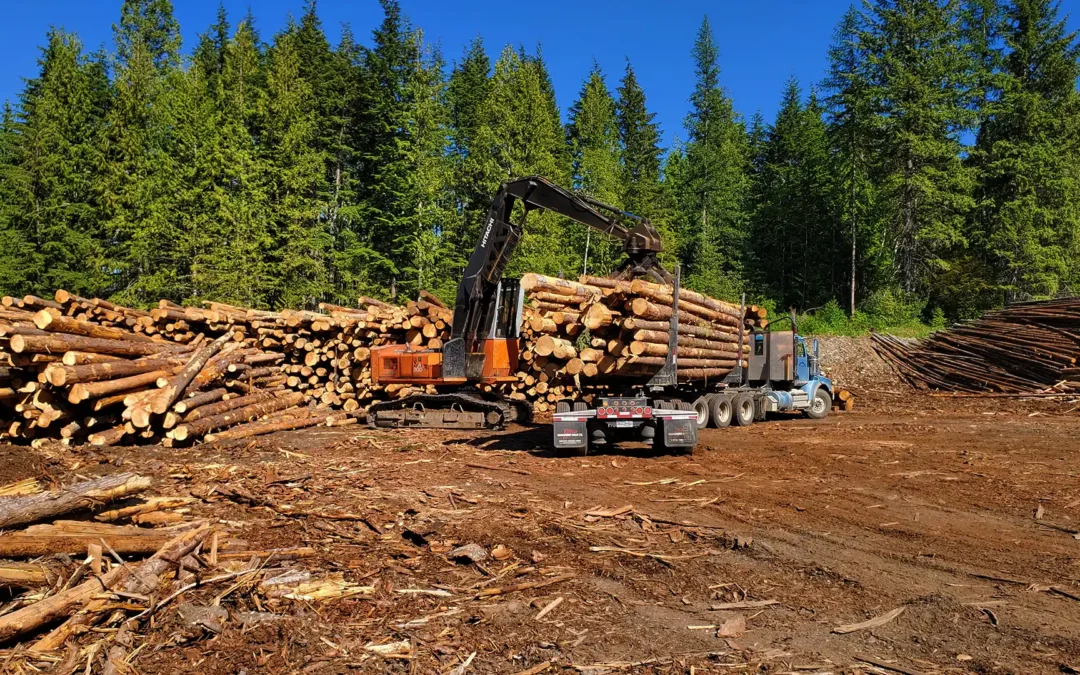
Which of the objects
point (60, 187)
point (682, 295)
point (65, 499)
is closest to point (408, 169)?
point (60, 187)

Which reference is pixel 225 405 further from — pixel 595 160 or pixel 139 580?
pixel 595 160

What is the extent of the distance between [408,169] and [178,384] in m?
21.1

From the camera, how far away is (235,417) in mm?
13430

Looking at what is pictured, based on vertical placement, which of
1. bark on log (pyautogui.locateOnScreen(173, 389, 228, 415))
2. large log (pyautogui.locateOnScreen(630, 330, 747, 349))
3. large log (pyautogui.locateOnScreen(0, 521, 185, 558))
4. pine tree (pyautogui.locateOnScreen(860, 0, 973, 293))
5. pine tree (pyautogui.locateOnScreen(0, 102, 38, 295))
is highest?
pine tree (pyautogui.locateOnScreen(860, 0, 973, 293))

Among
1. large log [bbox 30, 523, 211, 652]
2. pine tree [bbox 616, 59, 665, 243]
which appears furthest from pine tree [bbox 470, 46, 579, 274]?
large log [bbox 30, 523, 211, 652]

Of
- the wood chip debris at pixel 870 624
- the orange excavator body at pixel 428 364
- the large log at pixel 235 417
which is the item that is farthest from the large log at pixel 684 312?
the large log at pixel 235 417

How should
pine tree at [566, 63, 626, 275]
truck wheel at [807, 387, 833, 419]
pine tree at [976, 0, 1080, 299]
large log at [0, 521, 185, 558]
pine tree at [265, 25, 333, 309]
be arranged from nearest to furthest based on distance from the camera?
large log at [0, 521, 185, 558] < truck wheel at [807, 387, 833, 419] < pine tree at [265, 25, 333, 309] < pine tree at [976, 0, 1080, 299] < pine tree at [566, 63, 626, 275]

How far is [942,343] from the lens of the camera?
24641 millimetres

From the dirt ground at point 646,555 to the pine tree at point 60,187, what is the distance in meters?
21.9

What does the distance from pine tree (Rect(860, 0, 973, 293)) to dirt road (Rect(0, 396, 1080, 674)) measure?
23.4 m

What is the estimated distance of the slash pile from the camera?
20.9 meters

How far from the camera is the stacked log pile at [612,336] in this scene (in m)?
11.0

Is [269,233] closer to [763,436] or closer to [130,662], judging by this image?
[763,436]

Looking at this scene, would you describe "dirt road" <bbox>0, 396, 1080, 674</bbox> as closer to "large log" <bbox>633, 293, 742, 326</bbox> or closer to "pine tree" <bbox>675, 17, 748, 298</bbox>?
"large log" <bbox>633, 293, 742, 326</bbox>
